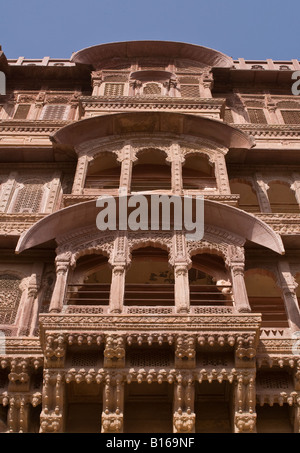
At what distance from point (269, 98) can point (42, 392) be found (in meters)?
12.9

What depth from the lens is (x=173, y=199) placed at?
496 inches

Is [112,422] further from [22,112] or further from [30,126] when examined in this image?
[22,112]

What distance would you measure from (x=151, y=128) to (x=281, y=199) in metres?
4.33

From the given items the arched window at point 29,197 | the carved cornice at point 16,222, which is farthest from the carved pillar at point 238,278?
the arched window at point 29,197

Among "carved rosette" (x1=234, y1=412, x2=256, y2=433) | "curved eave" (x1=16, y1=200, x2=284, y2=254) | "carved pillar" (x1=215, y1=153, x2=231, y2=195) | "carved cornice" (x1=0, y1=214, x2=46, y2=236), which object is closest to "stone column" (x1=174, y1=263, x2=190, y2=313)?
"curved eave" (x1=16, y1=200, x2=284, y2=254)

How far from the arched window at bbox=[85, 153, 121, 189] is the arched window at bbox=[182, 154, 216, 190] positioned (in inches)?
70.0

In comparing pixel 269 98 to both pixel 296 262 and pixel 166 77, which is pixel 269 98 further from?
pixel 296 262

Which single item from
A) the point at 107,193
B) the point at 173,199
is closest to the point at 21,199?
the point at 107,193

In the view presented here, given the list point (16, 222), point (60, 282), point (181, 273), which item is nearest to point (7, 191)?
point (16, 222)

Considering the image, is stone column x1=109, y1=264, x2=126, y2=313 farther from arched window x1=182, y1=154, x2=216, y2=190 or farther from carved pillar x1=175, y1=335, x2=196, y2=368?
arched window x1=182, y1=154, x2=216, y2=190

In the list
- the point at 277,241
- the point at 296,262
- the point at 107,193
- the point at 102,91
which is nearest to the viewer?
the point at 277,241

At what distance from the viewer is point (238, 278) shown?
11.7 meters

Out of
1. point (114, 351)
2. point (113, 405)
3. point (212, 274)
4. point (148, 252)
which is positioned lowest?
point (113, 405)

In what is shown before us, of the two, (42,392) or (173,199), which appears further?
(173,199)
